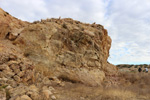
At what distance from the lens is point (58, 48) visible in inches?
328

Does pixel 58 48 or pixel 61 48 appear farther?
pixel 61 48

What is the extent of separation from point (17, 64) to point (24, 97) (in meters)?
2.46

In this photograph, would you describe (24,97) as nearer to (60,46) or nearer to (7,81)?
(7,81)

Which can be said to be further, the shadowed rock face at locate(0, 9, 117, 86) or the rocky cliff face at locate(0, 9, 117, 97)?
the shadowed rock face at locate(0, 9, 117, 86)

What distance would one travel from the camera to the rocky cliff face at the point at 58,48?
24.7 feet

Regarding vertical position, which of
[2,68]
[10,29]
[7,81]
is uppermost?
[10,29]

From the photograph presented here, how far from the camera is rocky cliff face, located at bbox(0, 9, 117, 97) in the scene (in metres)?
7.52

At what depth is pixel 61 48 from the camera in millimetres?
8500

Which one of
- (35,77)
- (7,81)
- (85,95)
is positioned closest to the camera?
(7,81)

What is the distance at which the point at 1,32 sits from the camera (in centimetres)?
773

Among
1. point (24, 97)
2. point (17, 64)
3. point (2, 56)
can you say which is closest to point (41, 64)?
point (17, 64)

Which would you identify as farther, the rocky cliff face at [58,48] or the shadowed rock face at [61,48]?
the shadowed rock face at [61,48]

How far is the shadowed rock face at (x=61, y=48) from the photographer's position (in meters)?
7.63

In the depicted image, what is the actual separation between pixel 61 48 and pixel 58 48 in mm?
267
